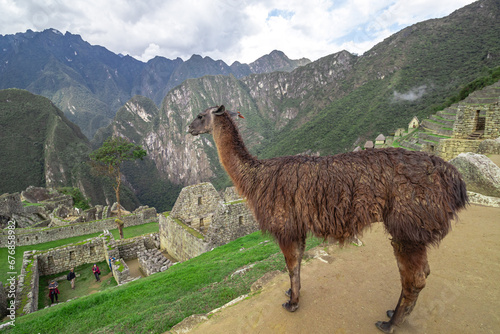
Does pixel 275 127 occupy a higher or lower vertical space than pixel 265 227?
higher

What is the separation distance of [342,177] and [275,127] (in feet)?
473

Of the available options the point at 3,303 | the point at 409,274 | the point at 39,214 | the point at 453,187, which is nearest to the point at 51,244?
the point at 3,303

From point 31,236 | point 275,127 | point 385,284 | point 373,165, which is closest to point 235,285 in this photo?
point 385,284

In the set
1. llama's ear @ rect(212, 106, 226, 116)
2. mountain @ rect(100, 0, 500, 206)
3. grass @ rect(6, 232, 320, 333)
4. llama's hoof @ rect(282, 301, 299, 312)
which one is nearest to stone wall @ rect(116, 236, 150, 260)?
grass @ rect(6, 232, 320, 333)

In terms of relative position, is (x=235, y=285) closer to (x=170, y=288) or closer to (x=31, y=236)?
(x=170, y=288)

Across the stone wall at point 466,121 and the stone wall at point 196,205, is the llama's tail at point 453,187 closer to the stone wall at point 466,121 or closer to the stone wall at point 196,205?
the stone wall at point 196,205

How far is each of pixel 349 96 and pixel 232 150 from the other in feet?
299

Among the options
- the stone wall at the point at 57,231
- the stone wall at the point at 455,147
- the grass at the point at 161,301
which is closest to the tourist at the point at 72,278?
the grass at the point at 161,301

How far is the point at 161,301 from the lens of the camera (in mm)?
5258

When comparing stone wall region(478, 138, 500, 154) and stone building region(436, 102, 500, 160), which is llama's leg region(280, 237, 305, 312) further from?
stone building region(436, 102, 500, 160)

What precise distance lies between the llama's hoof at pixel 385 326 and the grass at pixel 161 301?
2.15 meters

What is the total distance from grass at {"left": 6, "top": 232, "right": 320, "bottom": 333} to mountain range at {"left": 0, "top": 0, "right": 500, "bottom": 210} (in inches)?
128

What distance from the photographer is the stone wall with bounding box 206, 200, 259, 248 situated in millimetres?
9836

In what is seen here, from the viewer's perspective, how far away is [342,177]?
8.70 ft
